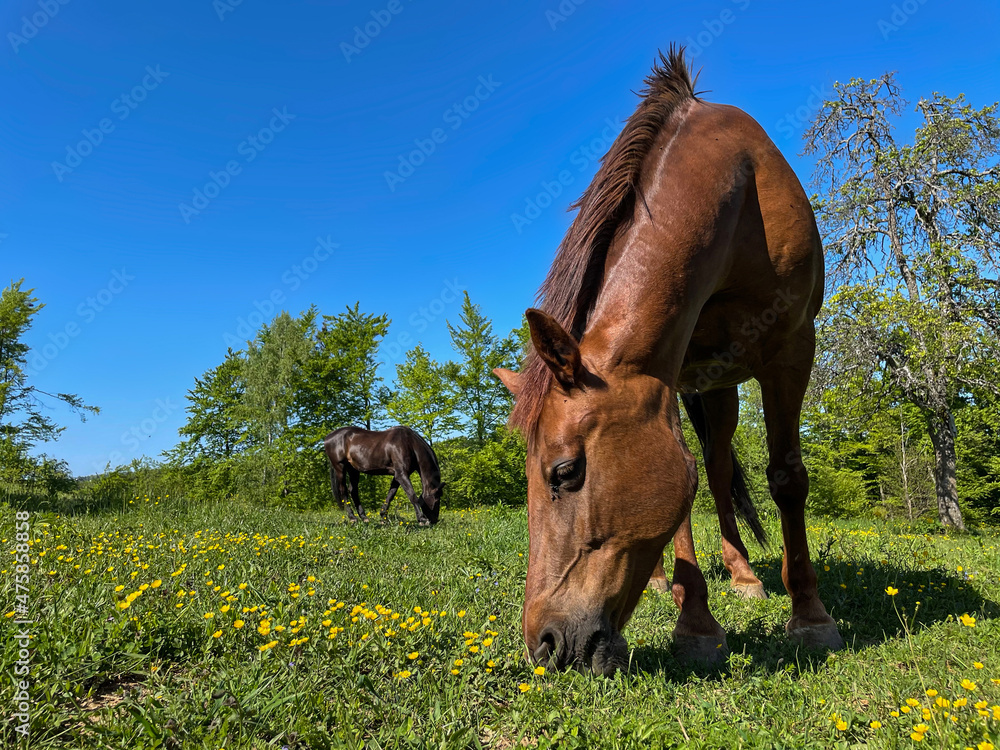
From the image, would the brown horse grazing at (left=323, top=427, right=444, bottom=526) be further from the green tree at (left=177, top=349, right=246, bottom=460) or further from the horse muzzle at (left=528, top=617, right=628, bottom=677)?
the green tree at (left=177, top=349, right=246, bottom=460)

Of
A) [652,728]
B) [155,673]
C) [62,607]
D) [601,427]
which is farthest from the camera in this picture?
[62,607]

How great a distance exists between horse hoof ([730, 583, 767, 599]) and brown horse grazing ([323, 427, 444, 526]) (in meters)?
8.30

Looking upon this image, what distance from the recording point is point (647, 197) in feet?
8.61

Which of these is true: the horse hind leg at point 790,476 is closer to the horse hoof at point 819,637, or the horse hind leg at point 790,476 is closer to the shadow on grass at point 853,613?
the horse hoof at point 819,637

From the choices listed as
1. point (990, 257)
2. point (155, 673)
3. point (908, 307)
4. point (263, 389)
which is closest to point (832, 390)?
point (908, 307)

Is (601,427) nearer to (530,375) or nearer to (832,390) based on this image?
(530,375)

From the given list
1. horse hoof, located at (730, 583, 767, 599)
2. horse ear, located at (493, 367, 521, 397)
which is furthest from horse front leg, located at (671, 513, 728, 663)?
horse hoof, located at (730, 583, 767, 599)

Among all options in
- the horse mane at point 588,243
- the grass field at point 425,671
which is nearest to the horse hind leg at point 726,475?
the grass field at point 425,671

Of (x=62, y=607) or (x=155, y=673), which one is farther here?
(x=62, y=607)

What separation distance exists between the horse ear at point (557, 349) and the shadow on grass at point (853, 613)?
1.30 m

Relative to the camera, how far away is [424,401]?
83.5ft

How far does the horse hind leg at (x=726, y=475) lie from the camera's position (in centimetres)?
412

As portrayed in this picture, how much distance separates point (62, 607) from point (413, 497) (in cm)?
980

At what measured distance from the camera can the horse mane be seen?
2291 millimetres
